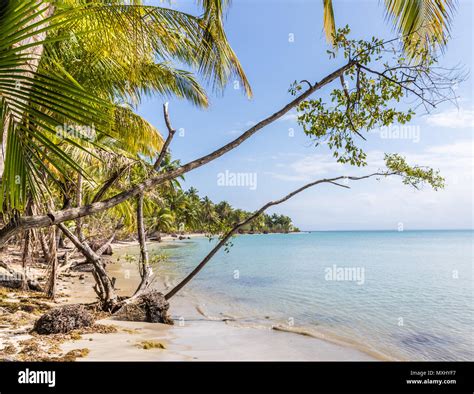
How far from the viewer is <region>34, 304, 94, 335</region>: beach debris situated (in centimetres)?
614

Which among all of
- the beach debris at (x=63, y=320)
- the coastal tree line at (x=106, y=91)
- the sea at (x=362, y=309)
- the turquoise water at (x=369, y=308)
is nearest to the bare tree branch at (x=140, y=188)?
the coastal tree line at (x=106, y=91)

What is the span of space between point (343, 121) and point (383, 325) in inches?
310

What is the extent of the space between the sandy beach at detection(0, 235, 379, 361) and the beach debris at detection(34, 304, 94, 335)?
10.0 inches

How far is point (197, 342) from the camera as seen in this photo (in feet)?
22.5

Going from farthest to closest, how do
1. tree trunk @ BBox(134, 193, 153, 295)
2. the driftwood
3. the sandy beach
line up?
the driftwood, tree trunk @ BBox(134, 193, 153, 295), the sandy beach

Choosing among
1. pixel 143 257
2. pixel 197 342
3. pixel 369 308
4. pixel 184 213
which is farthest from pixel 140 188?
pixel 184 213

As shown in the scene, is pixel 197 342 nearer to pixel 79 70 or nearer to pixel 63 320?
pixel 63 320

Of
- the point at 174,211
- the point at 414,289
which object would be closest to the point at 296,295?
the point at 414,289

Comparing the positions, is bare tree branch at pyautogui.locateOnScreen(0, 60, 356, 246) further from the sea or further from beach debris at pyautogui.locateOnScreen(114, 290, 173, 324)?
beach debris at pyautogui.locateOnScreen(114, 290, 173, 324)

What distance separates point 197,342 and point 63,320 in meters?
2.36

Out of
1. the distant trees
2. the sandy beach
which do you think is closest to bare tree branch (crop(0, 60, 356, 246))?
the sandy beach

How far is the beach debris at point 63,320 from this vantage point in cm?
614

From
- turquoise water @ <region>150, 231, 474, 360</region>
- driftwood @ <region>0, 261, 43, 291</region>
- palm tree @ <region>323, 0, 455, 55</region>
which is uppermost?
palm tree @ <region>323, 0, 455, 55</region>
